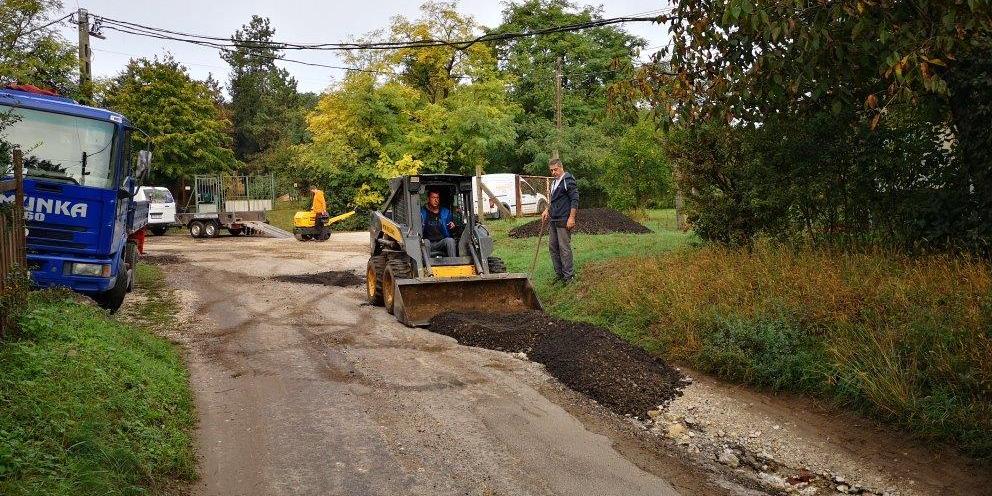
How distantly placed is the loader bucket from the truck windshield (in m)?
4.34

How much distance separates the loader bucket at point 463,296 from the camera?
1015cm

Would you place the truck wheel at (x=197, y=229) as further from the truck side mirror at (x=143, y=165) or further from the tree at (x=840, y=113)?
the tree at (x=840, y=113)

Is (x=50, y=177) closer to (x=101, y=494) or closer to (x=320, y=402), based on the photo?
(x=320, y=402)

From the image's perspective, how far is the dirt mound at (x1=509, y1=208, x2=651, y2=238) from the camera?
20281 mm

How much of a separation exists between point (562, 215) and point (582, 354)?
13.1 ft

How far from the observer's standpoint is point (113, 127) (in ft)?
34.0

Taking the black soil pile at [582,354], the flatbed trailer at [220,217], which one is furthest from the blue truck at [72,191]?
the flatbed trailer at [220,217]

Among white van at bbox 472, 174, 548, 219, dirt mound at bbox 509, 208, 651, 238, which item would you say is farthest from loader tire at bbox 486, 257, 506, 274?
white van at bbox 472, 174, 548, 219

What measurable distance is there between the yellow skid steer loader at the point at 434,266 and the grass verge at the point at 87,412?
347 cm

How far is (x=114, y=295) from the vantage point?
10.4 metres

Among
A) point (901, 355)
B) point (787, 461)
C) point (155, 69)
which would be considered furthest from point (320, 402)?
point (155, 69)

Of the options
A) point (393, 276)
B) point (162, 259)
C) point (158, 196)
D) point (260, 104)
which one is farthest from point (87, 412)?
point (260, 104)

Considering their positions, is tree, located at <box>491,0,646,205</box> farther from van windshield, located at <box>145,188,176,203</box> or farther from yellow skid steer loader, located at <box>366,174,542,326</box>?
yellow skid steer loader, located at <box>366,174,542,326</box>

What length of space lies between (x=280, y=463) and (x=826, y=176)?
721 centimetres
